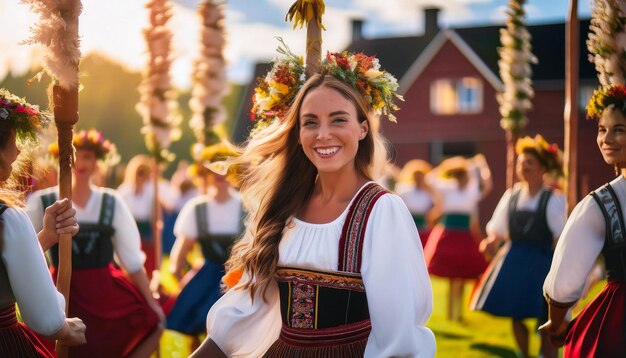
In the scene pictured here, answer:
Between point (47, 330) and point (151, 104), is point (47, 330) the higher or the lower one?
the lower one

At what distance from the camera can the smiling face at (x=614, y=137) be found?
4.11m

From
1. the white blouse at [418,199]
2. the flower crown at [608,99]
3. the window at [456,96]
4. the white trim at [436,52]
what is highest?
the white trim at [436,52]

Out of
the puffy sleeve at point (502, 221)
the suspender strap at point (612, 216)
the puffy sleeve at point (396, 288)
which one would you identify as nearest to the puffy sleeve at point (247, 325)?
the puffy sleeve at point (396, 288)

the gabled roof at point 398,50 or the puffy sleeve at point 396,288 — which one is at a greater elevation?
the gabled roof at point 398,50

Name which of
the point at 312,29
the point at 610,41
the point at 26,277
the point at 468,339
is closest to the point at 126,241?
the point at 26,277

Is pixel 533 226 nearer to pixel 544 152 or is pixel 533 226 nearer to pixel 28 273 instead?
pixel 544 152

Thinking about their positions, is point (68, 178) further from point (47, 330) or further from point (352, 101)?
point (352, 101)

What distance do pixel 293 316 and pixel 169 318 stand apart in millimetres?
3943

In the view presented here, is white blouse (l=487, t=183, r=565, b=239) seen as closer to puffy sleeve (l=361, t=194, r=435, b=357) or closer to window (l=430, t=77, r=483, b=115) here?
puffy sleeve (l=361, t=194, r=435, b=357)

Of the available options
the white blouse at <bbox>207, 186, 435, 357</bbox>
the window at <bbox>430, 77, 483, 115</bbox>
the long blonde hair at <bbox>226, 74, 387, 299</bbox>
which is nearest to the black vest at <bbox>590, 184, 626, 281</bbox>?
the long blonde hair at <bbox>226, 74, 387, 299</bbox>

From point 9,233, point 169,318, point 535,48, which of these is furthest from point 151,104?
point 535,48

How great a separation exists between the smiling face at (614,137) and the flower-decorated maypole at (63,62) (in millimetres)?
2620

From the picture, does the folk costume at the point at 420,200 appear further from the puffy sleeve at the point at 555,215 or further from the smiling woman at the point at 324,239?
the smiling woman at the point at 324,239

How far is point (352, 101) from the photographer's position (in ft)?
11.2
